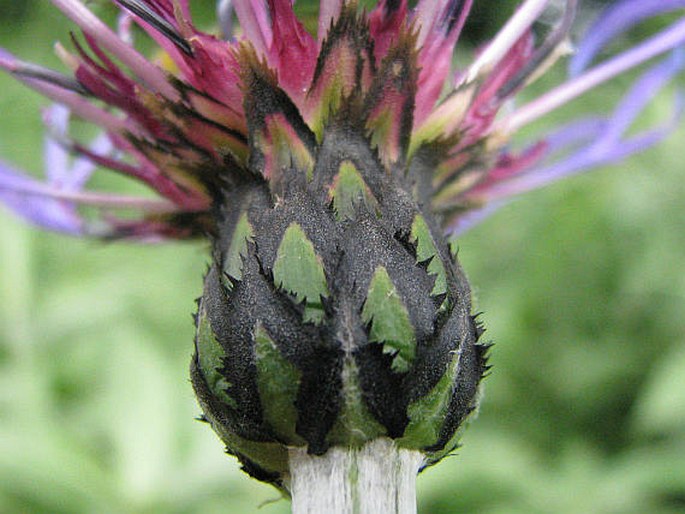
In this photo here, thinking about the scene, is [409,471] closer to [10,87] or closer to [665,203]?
[665,203]

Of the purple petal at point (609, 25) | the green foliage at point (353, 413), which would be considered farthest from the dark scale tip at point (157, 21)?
the purple petal at point (609, 25)

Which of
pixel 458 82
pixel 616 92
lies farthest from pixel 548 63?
pixel 616 92

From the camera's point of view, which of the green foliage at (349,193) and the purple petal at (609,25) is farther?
the purple petal at (609,25)

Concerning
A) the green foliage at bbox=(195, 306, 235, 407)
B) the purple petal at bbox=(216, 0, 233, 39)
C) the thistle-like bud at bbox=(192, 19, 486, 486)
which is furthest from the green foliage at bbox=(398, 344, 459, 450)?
the purple petal at bbox=(216, 0, 233, 39)

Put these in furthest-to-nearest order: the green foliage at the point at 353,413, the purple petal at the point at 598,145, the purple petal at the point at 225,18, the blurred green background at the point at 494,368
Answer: the blurred green background at the point at 494,368, the purple petal at the point at 598,145, the purple petal at the point at 225,18, the green foliage at the point at 353,413

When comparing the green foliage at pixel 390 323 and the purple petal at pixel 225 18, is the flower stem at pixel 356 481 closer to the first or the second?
the green foliage at pixel 390 323
